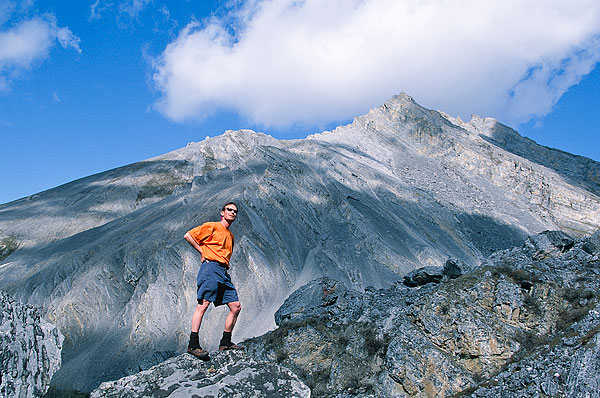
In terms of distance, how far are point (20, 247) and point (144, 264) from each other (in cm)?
2074

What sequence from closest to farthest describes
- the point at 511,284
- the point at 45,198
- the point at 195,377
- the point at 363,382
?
the point at 195,377 < the point at 363,382 < the point at 511,284 < the point at 45,198

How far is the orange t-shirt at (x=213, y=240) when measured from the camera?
641 centimetres

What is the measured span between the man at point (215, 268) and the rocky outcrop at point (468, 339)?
6993 mm

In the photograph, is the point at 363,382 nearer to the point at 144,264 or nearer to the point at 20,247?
the point at 144,264

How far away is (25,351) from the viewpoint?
5.28 metres

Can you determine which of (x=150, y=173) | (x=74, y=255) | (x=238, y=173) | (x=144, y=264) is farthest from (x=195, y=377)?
(x=150, y=173)

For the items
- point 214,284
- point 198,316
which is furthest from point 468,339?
point 198,316

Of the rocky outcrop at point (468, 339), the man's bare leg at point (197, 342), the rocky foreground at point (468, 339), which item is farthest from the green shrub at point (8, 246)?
the man's bare leg at point (197, 342)

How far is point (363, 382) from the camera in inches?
468

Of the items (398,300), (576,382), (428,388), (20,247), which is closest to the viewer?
(576,382)

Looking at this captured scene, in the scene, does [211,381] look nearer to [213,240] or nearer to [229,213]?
[213,240]

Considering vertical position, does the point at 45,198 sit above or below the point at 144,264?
above

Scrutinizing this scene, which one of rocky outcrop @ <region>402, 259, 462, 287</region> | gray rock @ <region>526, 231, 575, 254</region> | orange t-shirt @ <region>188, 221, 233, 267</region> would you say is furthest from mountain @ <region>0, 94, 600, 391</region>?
orange t-shirt @ <region>188, 221, 233, 267</region>

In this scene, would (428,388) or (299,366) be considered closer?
(428,388)
